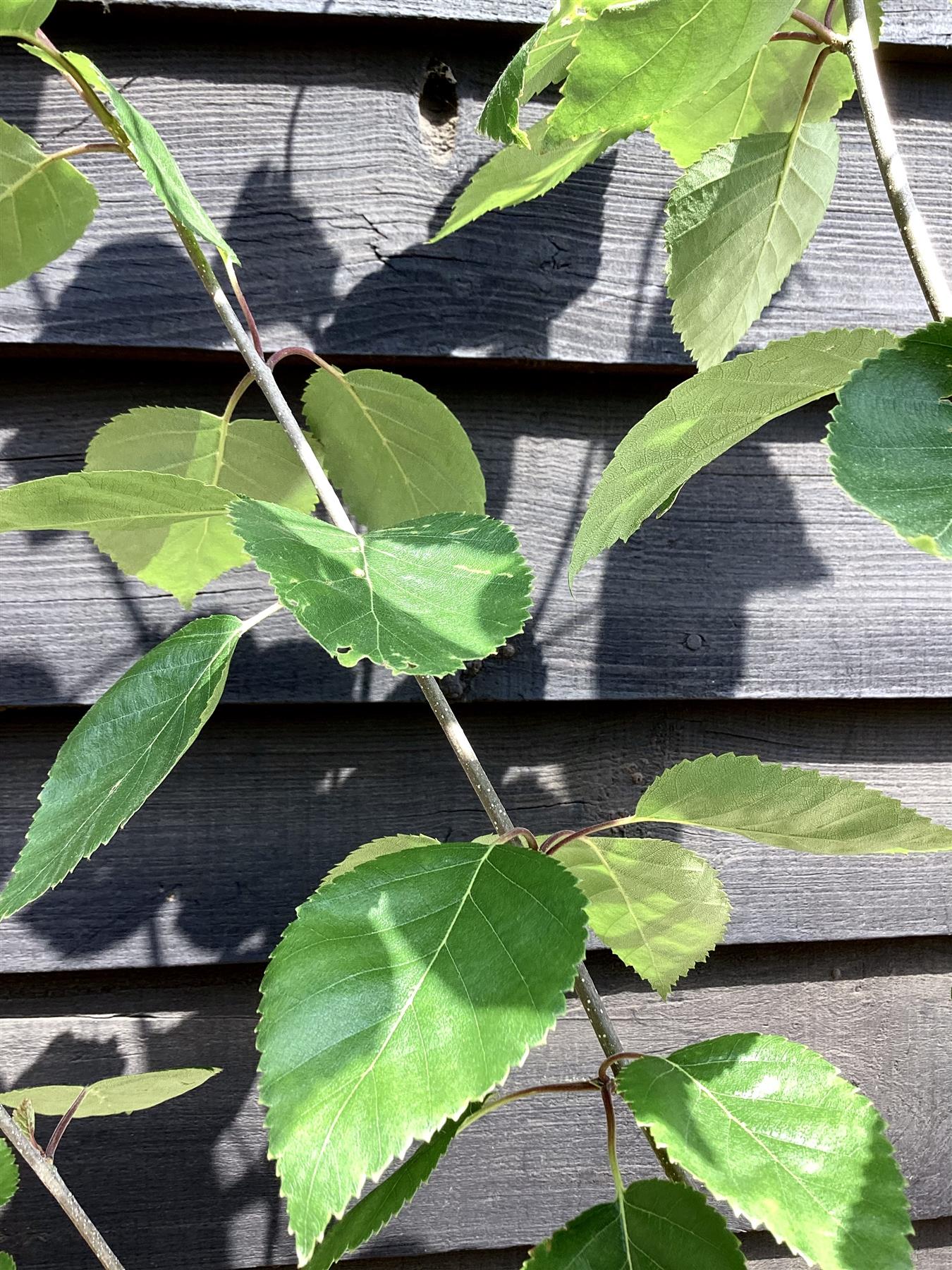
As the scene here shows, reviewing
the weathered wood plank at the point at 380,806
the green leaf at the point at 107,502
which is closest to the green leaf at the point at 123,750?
the green leaf at the point at 107,502

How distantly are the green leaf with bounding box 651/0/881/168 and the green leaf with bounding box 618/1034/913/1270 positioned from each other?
51 centimetres

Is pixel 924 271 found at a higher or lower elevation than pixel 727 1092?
higher

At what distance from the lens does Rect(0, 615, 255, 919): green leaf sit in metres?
0.36

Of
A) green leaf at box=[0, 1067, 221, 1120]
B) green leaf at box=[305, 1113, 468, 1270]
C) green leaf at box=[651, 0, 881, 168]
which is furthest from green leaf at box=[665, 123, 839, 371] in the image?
green leaf at box=[0, 1067, 221, 1120]

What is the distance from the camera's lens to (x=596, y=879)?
1.78ft

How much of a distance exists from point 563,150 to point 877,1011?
864 millimetres

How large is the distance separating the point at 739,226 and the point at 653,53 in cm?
25

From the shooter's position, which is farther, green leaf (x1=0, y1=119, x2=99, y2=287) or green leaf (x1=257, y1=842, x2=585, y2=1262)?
green leaf (x1=0, y1=119, x2=99, y2=287)

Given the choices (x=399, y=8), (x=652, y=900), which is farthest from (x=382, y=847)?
(x=399, y=8)

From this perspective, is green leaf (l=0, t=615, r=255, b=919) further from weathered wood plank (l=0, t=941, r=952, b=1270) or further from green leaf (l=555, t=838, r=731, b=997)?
weathered wood plank (l=0, t=941, r=952, b=1270)

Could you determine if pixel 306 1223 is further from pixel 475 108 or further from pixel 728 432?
pixel 475 108

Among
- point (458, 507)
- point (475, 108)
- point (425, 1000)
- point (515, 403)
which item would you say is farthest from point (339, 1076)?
point (475, 108)

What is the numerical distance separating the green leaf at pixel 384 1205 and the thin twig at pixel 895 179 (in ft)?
1.26

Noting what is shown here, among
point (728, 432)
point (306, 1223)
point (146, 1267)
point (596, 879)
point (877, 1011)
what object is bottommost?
point (146, 1267)
